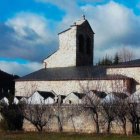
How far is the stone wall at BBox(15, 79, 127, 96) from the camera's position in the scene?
43.6 m

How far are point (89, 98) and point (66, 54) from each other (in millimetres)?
20046

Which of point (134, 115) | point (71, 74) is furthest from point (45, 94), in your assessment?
point (134, 115)

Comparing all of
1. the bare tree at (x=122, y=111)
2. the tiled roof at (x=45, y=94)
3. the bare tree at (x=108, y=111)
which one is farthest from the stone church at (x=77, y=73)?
the bare tree at (x=122, y=111)

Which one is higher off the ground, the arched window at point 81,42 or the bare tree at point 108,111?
the arched window at point 81,42

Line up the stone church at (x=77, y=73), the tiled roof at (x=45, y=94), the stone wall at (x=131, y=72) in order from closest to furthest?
the stone wall at (x=131, y=72) < the stone church at (x=77, y=73) < the tiled roof at (x=45, y=94)

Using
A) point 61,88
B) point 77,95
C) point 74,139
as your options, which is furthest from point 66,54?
point 74,139

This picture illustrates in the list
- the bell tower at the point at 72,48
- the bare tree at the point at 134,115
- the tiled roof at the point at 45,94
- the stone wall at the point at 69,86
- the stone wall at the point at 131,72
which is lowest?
the bare tree at the point at 134,115

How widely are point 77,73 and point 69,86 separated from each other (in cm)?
209

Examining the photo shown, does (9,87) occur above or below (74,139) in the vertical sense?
above

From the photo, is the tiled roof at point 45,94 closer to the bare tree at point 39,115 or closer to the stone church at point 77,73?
the stone church at point 77,73

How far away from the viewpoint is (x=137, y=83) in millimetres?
43406

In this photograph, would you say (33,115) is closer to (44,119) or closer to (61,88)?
(44,119)

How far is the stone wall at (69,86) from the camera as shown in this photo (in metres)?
43.6

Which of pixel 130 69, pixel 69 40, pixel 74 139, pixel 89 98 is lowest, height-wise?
pixel 74 139
